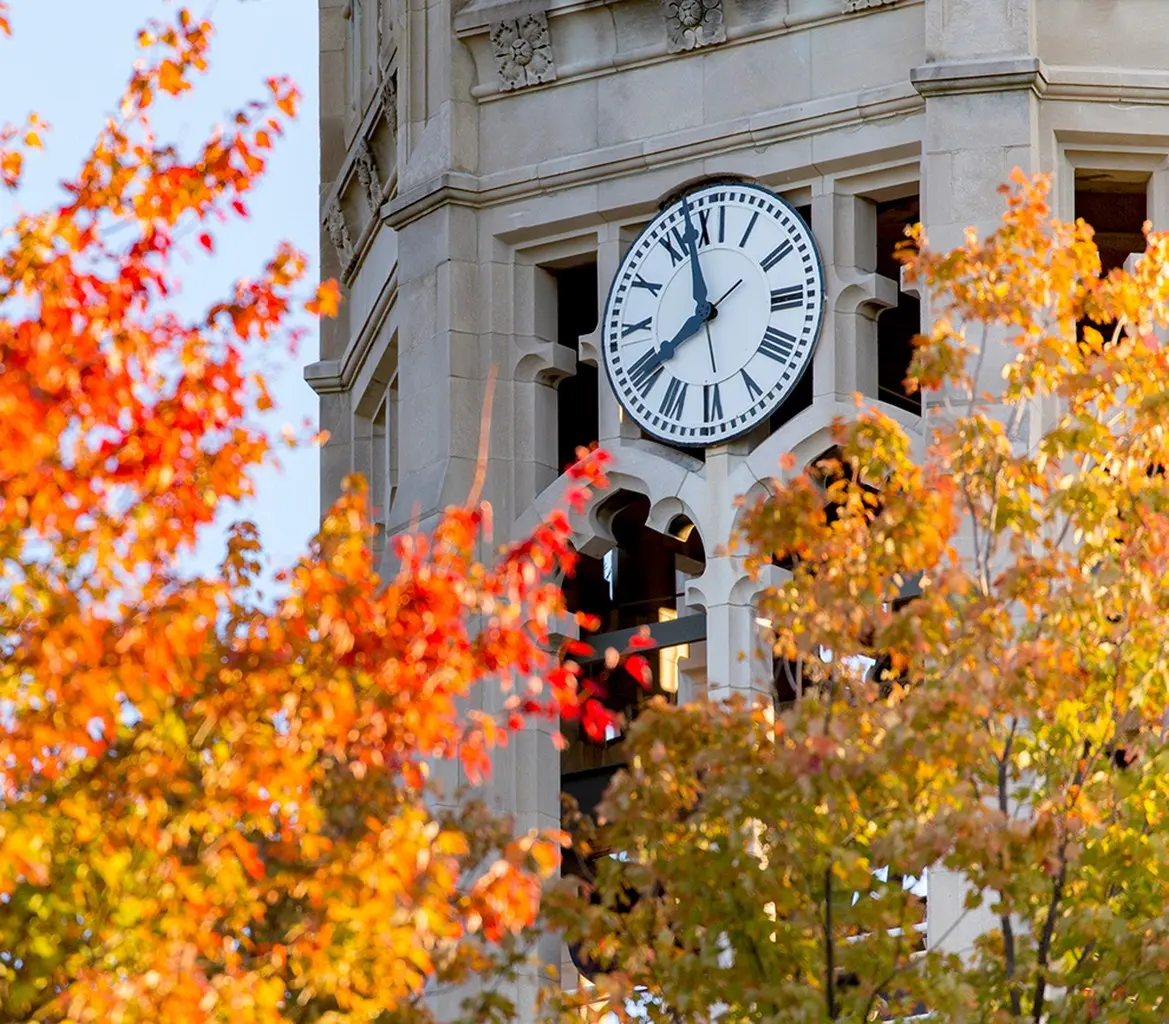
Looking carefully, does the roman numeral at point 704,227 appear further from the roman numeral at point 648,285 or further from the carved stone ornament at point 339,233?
the carved stone ornament at point 339,233

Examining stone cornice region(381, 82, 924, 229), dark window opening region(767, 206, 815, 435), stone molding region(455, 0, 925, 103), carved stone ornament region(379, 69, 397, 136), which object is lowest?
dark window opening region(767, 206, 815, 435)

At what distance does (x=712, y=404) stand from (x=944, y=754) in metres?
12.6

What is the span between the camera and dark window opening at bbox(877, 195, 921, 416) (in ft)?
112

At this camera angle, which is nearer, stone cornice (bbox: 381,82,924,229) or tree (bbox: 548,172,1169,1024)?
tree (bbox: 548,172,1169,1024)

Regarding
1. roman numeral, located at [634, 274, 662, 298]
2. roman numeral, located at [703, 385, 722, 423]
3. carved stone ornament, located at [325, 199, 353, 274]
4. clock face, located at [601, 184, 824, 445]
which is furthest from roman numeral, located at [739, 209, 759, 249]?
carved stone ornament, located at [325, 199, 353, 274]

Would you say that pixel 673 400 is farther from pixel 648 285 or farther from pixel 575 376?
pixel 575 376

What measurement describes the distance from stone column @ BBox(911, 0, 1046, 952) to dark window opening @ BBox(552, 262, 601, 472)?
465 centimetres

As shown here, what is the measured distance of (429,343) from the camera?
33781 mm

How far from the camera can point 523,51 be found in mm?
34000

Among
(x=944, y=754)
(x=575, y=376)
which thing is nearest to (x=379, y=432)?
(x=575, y=376)

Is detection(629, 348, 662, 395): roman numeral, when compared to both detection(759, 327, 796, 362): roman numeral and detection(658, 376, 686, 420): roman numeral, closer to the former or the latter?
detection(658, 376, 686, 420): roman numeral

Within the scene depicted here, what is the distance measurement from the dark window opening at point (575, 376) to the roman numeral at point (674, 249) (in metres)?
1.60

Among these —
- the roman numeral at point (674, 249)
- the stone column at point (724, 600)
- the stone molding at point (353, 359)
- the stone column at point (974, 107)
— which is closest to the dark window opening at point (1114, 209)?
the stone column at point (974, 107)

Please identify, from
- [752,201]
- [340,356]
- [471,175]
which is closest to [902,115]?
[752,201]
